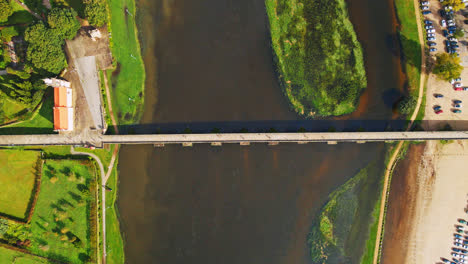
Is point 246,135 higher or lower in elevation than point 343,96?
lower

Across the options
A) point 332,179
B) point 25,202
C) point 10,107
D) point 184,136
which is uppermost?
point 10,107

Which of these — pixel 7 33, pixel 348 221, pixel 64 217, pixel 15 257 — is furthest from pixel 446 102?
pixel 15 257

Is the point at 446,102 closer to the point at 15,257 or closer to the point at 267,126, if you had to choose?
the point at 267,126

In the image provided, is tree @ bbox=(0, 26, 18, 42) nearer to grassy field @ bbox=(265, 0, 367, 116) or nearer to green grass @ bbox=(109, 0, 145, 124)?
green grass @ bbox=(109, 0, 145, 124)

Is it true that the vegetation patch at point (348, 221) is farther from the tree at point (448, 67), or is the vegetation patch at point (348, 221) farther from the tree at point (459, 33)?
the tree at point (459, 33)

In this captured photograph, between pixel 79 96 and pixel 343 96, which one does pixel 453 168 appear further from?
pixel 79 96

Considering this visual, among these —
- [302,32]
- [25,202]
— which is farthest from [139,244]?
[302,32]

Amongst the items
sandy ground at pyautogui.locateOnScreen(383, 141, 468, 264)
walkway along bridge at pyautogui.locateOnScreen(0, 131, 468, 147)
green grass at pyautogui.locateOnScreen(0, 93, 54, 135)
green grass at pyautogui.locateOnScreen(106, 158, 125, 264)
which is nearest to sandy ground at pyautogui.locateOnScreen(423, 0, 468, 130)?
walkway along bridge at pyautogui.locateOnScreen(0, 131, 468, 147)
